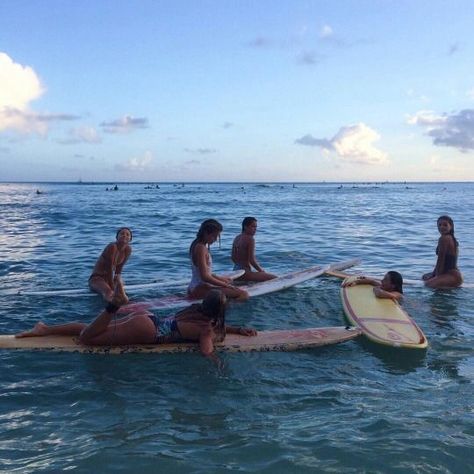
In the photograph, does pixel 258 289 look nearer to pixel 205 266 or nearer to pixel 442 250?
pixel 205 266

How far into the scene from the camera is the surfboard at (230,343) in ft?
22.1

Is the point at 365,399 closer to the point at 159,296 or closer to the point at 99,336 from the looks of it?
the point at 99,336

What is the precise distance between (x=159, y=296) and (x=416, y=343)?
17.9ft

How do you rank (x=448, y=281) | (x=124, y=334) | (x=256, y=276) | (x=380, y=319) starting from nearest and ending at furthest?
(x=124, y=334) → (x=380, y=319) → (x=448, y=281) → (x=256, y=276)

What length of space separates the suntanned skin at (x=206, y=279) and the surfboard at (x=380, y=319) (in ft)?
6.86

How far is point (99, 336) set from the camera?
6.75 meters

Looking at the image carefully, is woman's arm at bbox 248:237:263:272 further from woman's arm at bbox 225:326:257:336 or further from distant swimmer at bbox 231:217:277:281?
woman's arm at bbox 225:326:257:336

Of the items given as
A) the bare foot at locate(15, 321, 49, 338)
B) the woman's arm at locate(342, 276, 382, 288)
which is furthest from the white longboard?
the bare foot at locate(15, 321, 49, 338)

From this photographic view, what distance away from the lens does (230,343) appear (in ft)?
23.0

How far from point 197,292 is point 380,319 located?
133 inches

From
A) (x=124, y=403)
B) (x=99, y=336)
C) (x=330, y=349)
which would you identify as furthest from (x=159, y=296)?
(x=124, y=403)

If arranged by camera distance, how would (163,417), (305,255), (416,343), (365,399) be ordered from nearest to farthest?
(163,417) < (365,399) < (416,343) < (305,255)

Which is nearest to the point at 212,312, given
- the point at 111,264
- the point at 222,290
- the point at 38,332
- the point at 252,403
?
the point at 252,403

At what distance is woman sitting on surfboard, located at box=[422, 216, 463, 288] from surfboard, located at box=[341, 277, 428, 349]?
7.21ft
